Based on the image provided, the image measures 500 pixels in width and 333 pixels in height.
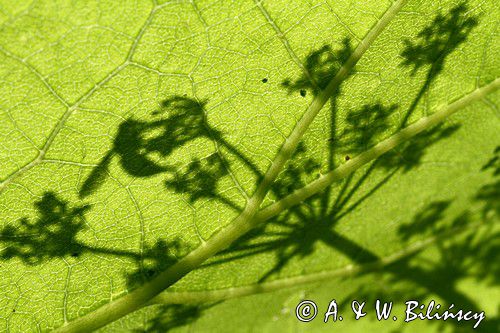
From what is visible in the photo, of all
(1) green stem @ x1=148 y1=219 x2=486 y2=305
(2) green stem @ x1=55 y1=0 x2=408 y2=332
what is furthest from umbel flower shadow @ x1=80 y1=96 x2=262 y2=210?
(1) green stem @ x1=148 y1=219 x2=486 y2=305

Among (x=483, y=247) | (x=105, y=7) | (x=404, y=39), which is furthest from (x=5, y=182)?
(x=483, y=247)

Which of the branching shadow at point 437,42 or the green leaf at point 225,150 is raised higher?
the branching shadow at point 437,42

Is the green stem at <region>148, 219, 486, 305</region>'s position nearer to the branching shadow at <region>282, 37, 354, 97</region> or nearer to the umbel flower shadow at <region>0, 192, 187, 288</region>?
the umbel flower shadow at <region>0, 192, 187, 288</region>

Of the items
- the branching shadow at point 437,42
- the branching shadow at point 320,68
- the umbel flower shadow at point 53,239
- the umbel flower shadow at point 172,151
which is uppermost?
the branching shadow at point 437,42

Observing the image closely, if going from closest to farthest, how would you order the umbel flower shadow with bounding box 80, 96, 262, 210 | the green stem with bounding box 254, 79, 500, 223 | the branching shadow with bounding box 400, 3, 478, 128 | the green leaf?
the green leaf → the umbel flower shadow with bounding box 80, 96, 262, 210 → the branching shadow with bounding box 400, 3, 478, 128 → the green stem with bounding box 254, 79, 500, 223

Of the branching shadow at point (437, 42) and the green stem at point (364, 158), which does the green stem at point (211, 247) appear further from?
the branching shadow at point (437, 42)

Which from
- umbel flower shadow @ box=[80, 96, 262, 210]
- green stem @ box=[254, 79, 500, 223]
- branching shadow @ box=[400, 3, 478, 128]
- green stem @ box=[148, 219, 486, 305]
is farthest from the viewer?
green stem @ box=[148, 219, 486, 305]

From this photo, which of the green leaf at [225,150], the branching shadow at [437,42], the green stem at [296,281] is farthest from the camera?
the green stem at [296,281]

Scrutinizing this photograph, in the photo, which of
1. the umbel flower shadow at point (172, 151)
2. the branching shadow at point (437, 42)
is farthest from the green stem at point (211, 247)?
the branching shadow at point (437, 42)
